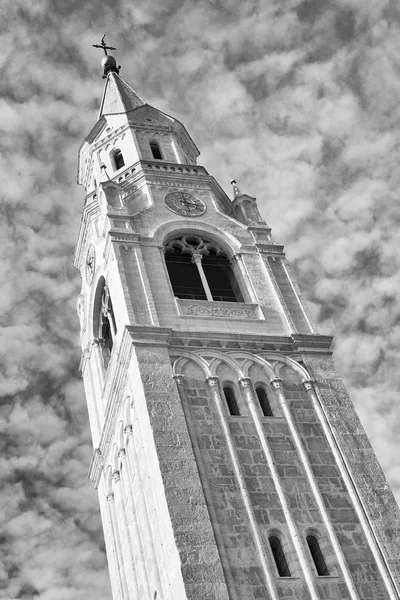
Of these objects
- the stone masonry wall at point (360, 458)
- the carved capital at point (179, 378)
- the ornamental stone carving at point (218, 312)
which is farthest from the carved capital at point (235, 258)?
the carved capital at point (179, 378)

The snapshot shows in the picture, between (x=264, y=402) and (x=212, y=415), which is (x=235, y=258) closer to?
(x=264, y=402)

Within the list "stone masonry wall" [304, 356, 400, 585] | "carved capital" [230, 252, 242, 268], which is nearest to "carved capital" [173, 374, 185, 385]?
"stone masonry wall" [304, 356, 400, 585]

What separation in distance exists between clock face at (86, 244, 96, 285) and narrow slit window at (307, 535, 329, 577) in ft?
58.4

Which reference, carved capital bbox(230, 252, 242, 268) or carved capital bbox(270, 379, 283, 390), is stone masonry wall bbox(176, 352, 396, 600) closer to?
carved capital bbox(270, 379, 283, 390)

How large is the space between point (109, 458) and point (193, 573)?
35.8 feet

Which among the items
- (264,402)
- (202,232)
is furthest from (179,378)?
(202,232)

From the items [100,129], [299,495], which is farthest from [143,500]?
[100,129]

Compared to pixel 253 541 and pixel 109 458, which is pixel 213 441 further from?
pixel 109 458

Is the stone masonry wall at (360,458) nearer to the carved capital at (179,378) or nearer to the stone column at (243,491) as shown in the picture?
the stone column at (243,491)

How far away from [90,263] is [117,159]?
6768 millimetres

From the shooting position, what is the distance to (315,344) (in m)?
33.6

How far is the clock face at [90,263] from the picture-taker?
40653 millimetres

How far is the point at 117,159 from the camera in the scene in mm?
45281

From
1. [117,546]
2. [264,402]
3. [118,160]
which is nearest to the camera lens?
[264,402]
